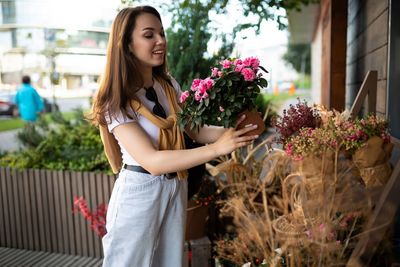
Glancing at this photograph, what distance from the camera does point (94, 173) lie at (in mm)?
3258

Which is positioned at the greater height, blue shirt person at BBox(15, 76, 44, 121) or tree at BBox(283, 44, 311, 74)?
tree at BBox(283, 44, 311, 74)

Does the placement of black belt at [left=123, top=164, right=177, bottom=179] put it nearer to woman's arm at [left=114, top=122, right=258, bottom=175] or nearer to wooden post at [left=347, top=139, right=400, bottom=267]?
woman's arm at [left=114, top=122, right=258, bottom=175]

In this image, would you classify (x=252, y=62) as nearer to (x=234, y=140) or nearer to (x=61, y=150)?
(x=234, y=140)

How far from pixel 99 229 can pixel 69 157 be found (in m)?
0.80

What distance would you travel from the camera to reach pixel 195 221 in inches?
105

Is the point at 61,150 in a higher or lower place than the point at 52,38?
lower

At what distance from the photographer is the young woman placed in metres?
Answer: 1.46

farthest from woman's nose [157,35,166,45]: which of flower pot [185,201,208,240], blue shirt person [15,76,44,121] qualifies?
blue shirt person [15,76,44,121]

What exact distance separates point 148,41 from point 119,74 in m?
0.16

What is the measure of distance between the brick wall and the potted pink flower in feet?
3.70

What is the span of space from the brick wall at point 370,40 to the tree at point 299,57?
32340mm

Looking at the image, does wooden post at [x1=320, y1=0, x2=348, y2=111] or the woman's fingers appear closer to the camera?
the woman's fingers

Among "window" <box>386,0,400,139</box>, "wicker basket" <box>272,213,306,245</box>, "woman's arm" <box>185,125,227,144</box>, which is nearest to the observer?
"wicker basket" <box>272,213,306,245</box>

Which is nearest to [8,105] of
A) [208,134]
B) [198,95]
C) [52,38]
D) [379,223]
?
[52,38]
